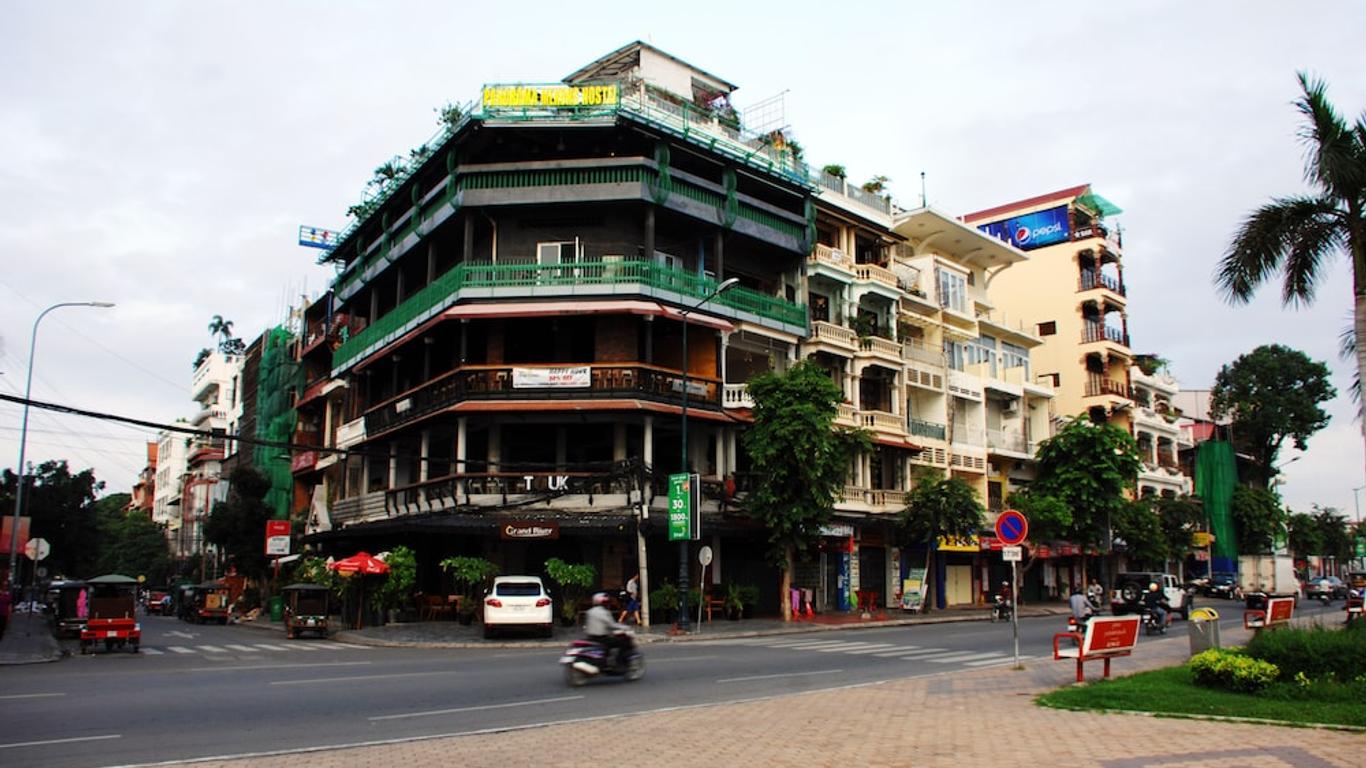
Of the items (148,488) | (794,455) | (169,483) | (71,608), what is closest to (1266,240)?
(794,455)

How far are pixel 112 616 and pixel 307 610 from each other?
556cm

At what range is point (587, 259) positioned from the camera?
123 ft

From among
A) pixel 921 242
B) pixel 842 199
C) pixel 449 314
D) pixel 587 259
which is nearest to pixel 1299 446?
pixel 921 242

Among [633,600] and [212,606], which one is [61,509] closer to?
[212,606]

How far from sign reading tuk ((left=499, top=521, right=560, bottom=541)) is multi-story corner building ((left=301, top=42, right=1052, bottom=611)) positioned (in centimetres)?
7

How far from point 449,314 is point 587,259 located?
5.57 m

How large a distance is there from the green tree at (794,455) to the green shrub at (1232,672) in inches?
796

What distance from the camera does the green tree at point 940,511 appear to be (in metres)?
39.5

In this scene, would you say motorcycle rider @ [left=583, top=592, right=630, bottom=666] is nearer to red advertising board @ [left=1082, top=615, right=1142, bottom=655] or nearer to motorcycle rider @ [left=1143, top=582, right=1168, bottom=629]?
red advertising board @ [left=1082, top=615, right=1142, bottom=655]

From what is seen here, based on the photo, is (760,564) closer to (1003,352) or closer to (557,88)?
(557,88)

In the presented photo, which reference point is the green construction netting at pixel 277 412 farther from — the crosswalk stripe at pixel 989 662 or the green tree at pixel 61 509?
the crosswalk stripe at pixel 989 662

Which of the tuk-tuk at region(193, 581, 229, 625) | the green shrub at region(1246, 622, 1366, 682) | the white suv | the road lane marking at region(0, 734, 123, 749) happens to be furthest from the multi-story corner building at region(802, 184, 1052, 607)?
the road lane marking at region(0, 734, 123, 749)

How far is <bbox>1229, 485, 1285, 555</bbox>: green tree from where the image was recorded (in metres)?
65.3

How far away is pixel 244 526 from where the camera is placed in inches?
2147
